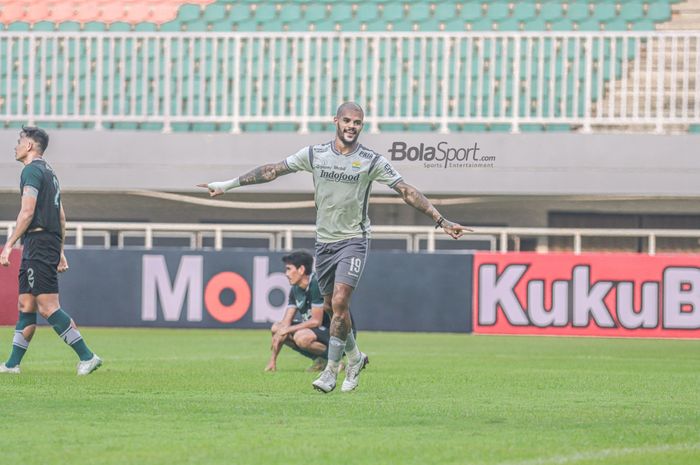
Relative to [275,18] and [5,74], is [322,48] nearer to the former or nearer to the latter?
Answer: [275,18]

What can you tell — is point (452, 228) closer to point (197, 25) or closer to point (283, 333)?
point (283, 333)

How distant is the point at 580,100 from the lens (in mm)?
21391

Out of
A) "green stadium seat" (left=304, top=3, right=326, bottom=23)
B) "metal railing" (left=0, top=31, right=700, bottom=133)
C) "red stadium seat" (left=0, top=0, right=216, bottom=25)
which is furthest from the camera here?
"red stadium seat" (left=0, top=0, right=216, bottom=25)

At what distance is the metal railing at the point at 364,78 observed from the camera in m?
21.1

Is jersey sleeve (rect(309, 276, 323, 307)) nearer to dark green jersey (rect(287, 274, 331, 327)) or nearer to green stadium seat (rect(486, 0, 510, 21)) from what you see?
dark green jersey (rect(287, 274, 331, 327))

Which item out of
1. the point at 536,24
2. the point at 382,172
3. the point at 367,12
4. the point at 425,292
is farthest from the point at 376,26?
the point at 382,172

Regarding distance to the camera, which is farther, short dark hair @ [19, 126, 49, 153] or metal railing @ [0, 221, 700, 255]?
metal railing @ [0, 221, 700, 255]

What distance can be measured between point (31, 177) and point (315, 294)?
2.58 meters

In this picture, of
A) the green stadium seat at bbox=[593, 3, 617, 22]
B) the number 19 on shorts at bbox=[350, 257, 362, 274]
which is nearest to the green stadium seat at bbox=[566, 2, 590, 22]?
the green stadium seat at bbox=[593, 3, 617, 22]

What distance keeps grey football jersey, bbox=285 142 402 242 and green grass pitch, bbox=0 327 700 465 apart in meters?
1.12

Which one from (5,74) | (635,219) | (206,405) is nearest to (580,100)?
(635,219)

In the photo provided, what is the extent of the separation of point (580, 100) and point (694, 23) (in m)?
2.86

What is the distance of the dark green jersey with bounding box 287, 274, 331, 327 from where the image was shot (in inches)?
458

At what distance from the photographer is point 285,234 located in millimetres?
20859
